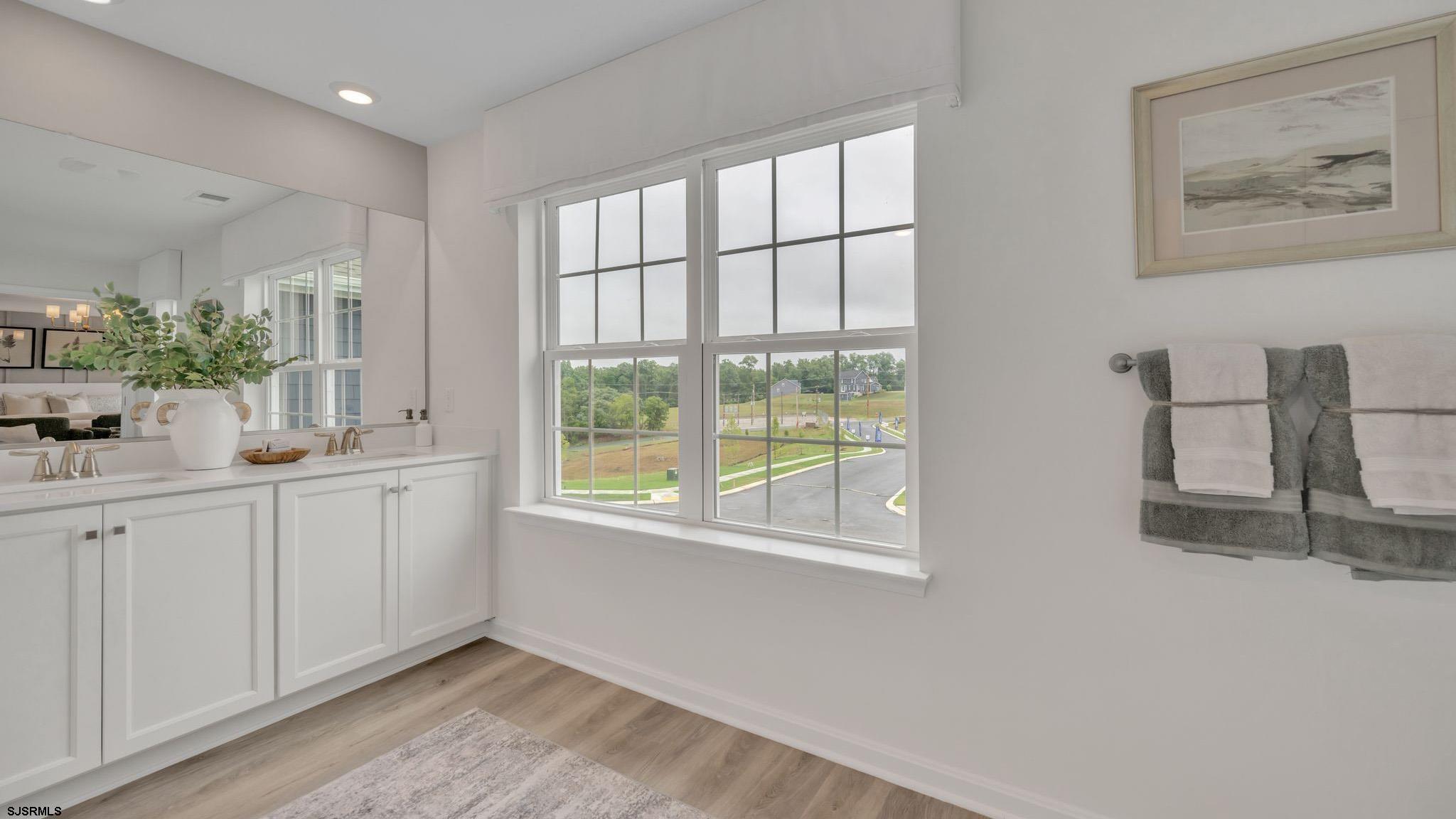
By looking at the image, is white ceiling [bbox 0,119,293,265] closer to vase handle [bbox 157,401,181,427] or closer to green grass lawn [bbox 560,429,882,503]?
vase handle [bbox 157,401,181,427]

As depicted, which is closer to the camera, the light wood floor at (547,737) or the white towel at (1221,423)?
the white towel at (1221,423)

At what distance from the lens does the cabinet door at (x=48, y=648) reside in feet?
5.07

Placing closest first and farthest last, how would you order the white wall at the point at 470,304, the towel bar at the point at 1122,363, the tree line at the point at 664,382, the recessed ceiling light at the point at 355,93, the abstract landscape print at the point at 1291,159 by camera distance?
the abstract landscape print at the point at 1291,159 → the towel bar at the point at 1122,363 → the tree line at the point at 664,382 → the recessed ceiling light at the point at 355,93 → the white wall at the point at 470,304

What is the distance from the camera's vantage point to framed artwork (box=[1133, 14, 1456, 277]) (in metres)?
1.20

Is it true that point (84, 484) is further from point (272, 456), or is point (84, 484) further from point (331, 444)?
point (331, 444)

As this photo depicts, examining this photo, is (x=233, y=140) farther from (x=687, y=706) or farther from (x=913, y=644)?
(x=913, y=644)

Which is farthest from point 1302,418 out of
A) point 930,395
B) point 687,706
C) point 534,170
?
point 534,170

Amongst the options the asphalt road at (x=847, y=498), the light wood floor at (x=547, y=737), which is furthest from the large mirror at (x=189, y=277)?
the asphalt road at (x=847, y=498)

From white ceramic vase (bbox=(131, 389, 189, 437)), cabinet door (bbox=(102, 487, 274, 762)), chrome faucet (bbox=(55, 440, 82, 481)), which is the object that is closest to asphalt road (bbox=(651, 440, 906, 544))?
cabinet door (bbox=(102, 487, 274, 762))

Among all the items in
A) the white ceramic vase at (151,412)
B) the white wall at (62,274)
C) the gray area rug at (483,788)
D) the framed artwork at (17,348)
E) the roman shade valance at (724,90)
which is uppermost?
the roman shade valance at (724,90)

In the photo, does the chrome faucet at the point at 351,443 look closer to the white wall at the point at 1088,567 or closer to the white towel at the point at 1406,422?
the white wall at the point at 1088,567

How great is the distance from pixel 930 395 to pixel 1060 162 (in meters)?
0.70

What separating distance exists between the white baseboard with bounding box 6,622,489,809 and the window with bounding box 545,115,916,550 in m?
0.95

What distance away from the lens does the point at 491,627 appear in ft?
9.45
